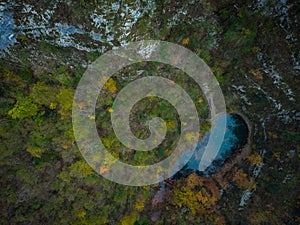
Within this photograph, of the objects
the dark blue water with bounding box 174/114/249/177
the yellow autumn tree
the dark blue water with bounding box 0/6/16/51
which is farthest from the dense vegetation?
the dark blue water with bounding box 174/114/249/177

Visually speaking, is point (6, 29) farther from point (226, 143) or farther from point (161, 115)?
point (226, 143)

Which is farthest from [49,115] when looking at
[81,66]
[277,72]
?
[277,72]

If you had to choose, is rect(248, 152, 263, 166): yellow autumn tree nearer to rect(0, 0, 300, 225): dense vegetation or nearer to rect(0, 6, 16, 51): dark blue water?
rect(0, 0, 300, 225): dense vegetation

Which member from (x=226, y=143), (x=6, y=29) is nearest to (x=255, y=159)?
(x=226, y=143)

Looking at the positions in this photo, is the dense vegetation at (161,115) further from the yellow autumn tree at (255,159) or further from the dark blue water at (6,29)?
the dark blue water at (6,29)

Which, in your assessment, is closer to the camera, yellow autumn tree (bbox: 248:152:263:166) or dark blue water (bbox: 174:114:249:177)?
yellow autumn tree (bbox: 248:152:263:166)

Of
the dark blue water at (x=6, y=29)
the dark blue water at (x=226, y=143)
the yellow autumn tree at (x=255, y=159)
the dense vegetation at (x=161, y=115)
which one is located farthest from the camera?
the dark blue water at (x=226, y=143)

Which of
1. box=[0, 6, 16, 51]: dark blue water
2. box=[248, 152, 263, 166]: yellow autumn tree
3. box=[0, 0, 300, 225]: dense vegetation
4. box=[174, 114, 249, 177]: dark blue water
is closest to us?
box=[0, 6, 16, 51]: dark blue water

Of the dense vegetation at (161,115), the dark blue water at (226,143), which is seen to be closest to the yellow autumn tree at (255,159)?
the dense vegetation at (161,115)

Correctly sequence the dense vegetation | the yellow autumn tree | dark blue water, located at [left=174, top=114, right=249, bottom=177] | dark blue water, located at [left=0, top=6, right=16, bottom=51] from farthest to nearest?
dark blue water, located at [left=174, top=114, right=249, bottom=177] → the yellow autumn tree → the dense vegetation → dark blue water, located at [left=0, top=6, right=16, bottom=51]
